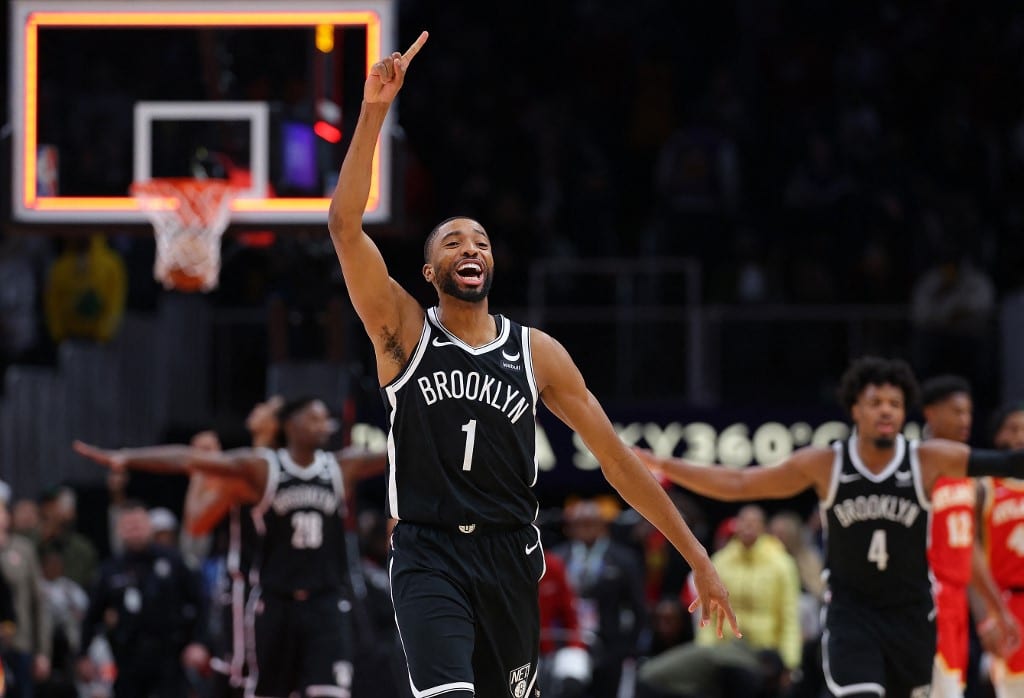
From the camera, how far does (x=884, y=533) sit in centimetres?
870

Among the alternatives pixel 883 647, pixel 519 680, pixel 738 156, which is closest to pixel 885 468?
pixel 883 647

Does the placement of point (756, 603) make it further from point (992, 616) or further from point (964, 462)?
point (964, 462)

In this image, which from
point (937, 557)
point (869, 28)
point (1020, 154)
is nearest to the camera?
point (937, 557)

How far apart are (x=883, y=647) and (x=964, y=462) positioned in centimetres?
94

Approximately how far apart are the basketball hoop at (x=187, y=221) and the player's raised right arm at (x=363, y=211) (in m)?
5.65

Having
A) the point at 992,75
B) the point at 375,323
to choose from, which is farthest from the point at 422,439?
the point at 992,75

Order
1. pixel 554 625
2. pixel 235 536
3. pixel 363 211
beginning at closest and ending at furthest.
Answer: pixel 363 211
pixel 235 536
pixel 554 625

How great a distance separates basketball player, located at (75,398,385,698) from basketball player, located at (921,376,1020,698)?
3487 millimetres

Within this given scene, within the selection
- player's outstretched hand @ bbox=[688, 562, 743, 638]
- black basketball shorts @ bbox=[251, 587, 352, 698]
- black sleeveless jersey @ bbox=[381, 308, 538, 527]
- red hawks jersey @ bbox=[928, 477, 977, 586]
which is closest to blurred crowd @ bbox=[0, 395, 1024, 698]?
black basketball shorts @ bbox=[251, 587, 352, 698]

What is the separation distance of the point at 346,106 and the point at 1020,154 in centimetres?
790

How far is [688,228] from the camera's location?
59.5 ft

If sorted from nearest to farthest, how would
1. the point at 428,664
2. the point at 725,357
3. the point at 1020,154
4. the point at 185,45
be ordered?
the point at 428,664 → the point at 185,45 → the point at 725,357 → the point at 1020,154

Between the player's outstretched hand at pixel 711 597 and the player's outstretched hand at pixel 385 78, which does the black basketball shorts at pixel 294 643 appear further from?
the player's outstretched hand at pixel 385 78

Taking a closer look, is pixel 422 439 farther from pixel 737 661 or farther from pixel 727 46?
pixel 727 46
